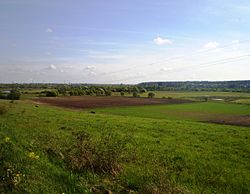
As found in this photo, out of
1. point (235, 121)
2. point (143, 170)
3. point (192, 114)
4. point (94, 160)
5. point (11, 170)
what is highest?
point (11, 170)

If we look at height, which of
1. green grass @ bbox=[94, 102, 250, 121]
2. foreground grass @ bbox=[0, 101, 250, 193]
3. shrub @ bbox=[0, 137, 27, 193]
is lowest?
green grass @ bbox=[94, 102, 250, 121]

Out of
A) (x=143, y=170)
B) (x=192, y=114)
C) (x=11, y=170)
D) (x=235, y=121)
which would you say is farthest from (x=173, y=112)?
(x=11, y=170)

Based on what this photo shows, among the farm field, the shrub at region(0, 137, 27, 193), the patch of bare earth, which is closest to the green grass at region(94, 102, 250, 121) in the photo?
the farm field

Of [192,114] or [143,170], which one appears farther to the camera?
[192,114]

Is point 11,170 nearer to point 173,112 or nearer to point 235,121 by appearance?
point 235,121

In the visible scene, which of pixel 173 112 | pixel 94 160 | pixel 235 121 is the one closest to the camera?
pixel 94 160

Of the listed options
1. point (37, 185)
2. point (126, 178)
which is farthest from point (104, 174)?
point (37, 185)

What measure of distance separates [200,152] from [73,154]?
7.95 meters

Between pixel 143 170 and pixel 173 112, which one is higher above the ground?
pixel 143 170

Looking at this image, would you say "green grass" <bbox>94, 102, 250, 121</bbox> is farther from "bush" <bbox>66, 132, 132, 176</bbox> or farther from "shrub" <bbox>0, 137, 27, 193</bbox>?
"shrub" <bbox>0, 137, 27, 193</bbox>

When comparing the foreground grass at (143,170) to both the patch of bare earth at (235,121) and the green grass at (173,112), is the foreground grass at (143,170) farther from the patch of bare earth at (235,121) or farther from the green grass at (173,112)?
the green grass at (173,112)

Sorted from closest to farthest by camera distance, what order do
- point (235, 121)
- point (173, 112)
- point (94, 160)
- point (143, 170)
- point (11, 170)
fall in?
point (11, 170), point (94, 160), point (143, 170), point (235, 121), point (173, 112)

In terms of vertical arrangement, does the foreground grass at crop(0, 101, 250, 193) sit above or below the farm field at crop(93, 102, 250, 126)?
above

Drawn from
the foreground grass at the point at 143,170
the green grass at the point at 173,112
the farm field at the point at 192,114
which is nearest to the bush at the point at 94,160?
the foreground grass at the point at 143,170
